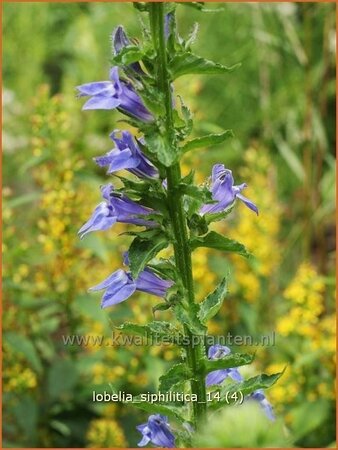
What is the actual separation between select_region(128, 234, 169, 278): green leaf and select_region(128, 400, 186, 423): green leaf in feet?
0.53

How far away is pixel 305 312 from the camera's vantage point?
1.95 meters

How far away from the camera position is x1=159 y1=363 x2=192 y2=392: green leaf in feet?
3.50

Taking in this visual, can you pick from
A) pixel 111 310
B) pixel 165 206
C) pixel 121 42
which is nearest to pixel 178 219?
pixel 165 206

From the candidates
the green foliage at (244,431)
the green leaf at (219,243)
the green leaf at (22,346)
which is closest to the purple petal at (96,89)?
the green leaf at (219,243)

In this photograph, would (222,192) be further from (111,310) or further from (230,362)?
(111,310)

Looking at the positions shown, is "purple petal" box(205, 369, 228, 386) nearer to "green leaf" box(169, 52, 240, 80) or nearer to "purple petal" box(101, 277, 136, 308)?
"purple petal" box(101, 277, 136, 308)

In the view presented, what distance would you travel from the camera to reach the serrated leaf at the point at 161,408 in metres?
1.02

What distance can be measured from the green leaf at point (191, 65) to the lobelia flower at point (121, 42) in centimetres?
5

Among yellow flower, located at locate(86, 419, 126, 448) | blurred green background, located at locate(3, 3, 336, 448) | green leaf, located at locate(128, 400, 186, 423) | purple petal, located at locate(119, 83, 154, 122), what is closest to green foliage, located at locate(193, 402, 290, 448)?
green leaf, located at locate(128, 400, 186, 423)

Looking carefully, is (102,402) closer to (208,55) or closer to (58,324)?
(58,324)

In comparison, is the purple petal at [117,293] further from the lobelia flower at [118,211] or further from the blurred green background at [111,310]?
the blurred green background at [111,310]

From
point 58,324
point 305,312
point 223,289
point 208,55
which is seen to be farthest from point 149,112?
point 208,55

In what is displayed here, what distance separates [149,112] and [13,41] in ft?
9.42

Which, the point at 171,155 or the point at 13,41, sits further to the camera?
the point at 13,41
